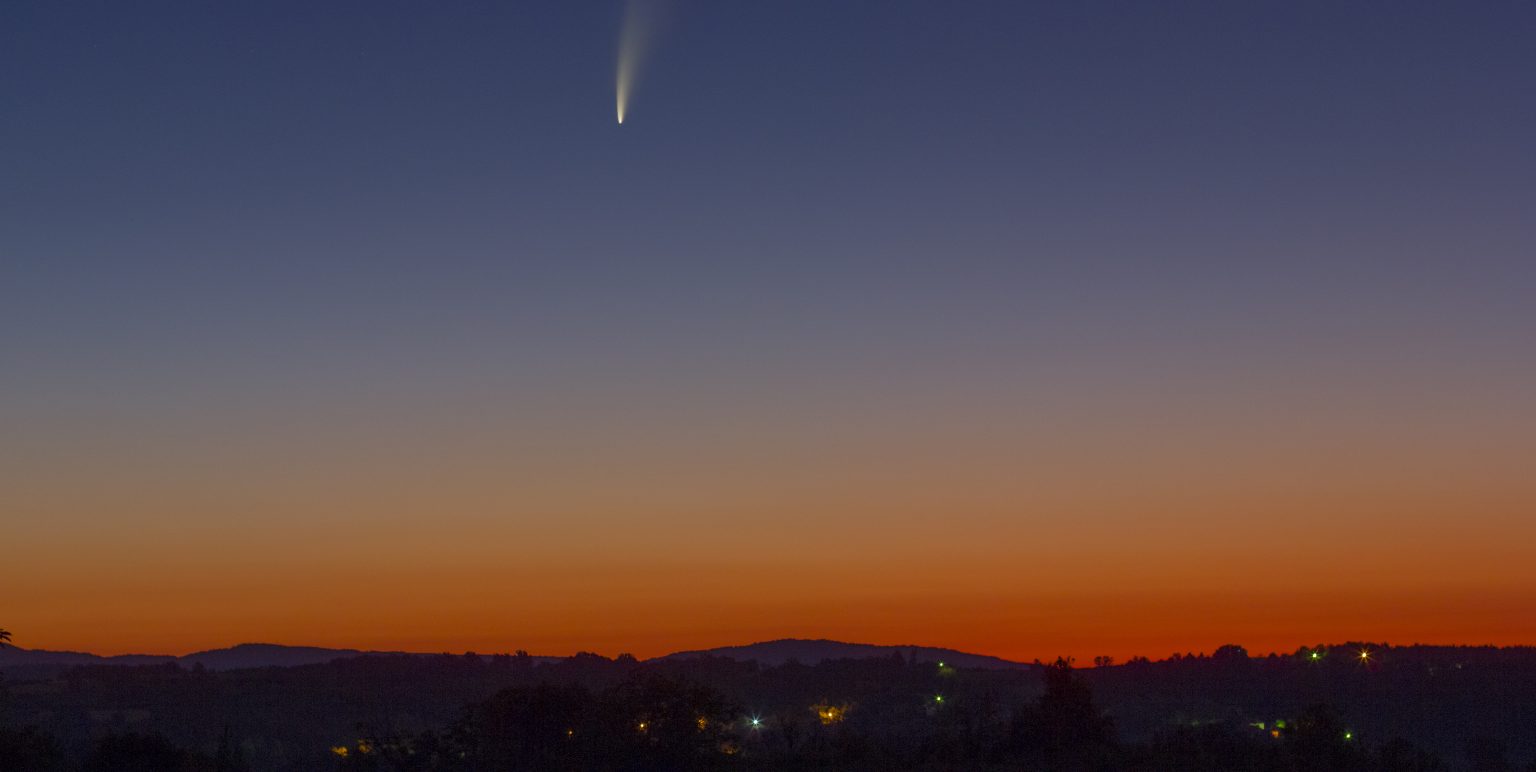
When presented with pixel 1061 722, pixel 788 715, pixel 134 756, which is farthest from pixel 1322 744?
pixel 788 715

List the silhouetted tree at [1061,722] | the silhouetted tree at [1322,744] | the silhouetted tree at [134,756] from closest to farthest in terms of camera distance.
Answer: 1. the silhouetted tree at [1322,744]
2. the silhouetted tree at [134,756]
3. the silhouetted tree at [1061,722]

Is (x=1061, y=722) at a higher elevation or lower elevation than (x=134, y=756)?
higher

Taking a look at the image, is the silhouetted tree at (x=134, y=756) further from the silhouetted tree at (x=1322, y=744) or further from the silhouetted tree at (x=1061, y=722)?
the silhouetted tree at (x=1322, y=744)

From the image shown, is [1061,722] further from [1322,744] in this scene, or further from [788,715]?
[788,715]

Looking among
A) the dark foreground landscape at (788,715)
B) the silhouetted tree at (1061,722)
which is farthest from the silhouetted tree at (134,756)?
the silhouetted tree at (1061,722)

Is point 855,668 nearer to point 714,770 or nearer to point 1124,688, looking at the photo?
point 1124,688

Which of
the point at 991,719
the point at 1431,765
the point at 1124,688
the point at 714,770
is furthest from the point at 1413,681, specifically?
the point at 714,770

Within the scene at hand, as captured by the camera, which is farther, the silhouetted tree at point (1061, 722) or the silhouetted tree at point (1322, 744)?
the silhouetted tree at point (1061, 722)

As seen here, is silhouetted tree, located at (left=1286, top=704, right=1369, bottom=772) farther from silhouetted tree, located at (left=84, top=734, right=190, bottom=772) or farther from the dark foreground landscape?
silhouetted tree, located at (left=84, top=734, right=190, bottom=772)
